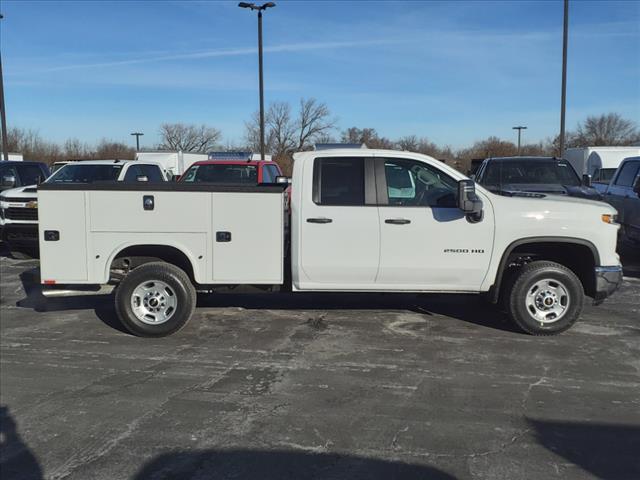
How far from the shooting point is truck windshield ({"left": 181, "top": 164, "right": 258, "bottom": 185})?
12.4 meters

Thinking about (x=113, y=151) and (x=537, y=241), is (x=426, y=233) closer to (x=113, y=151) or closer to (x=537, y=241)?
(x=537, y=241)

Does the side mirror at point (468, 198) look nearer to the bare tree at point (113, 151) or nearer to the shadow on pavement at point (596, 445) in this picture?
the shadow on pavement at point (596, 445)

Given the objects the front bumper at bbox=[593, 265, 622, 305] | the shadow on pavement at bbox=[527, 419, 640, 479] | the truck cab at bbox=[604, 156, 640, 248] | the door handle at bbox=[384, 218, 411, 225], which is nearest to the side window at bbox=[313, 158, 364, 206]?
the door handle at bbox=[384, 218, 411, 225]

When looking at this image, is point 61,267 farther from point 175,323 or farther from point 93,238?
point 175,323

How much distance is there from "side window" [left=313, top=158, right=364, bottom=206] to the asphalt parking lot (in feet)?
5.01

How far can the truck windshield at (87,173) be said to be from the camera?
11781 millimetres

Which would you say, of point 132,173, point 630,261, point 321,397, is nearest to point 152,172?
point 132,173

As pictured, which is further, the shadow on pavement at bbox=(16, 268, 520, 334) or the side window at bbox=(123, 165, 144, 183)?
the side window at bbox=(123, 165, 144, 183)

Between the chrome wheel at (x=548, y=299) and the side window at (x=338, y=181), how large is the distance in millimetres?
2133

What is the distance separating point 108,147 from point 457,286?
71339mm

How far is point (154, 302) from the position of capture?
6.33 metres

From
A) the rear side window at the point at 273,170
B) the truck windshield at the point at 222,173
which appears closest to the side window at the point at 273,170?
the rear side window at the point at 273,170

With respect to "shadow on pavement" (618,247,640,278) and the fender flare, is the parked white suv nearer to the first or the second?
the fender flare

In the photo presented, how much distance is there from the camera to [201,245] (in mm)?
6176
